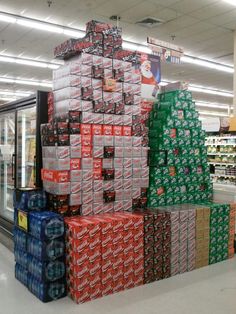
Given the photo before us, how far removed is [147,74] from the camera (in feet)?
20.8

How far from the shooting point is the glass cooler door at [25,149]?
5996mm

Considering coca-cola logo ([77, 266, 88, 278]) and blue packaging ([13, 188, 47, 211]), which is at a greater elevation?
blue packaging ([13, 188, 47, 211])

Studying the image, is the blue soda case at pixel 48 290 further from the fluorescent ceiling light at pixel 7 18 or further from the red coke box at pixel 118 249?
the fluorescent ceiling light at pixel 7 18

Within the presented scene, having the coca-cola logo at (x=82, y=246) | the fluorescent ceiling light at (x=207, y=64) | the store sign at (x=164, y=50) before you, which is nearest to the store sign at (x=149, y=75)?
the store sign at (x=164, y=50)

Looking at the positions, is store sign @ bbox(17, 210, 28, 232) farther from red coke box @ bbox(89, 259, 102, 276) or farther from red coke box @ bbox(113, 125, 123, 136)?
red coke box @ bbox(113, 125, 123, 136)

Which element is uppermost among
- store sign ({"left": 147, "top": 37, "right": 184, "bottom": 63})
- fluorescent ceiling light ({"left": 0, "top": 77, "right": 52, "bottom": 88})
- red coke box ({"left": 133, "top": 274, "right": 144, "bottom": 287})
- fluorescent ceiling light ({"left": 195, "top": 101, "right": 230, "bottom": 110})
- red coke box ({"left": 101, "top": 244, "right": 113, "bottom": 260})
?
fluorescent ceiling light ({"left": 0, "top": 77, "right": 52, "bottom": 88})

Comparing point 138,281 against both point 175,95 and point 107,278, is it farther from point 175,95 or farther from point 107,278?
point 175,95

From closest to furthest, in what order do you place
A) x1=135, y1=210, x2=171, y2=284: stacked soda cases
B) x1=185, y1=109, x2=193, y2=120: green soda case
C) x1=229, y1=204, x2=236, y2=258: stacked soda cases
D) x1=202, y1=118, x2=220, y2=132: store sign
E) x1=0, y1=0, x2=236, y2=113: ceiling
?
x1=135, y1=210, x2=171, y2=284: stacked soda cases < x1=229, y1=204, x2=236, y2=258: stacked soda cases < x1=185, y1=109, x2=193, y2=120: green soda case < x1=0, y1=0, x2=236, y2=113: ceiling < x1=202, y1=118, x2=220, y2=132: store sign

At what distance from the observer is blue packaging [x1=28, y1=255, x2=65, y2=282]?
371 centimetres

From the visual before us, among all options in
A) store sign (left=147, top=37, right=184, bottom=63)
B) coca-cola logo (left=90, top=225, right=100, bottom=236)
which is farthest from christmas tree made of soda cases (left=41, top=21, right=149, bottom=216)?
store sign (left=147, top=37, right=184, bottom=63)

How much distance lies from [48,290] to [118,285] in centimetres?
80

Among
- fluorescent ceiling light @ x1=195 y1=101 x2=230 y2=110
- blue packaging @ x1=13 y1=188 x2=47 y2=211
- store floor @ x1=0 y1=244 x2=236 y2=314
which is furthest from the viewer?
fluorescent ceiling light @ x1=195 y1=101 x2=230 y2=110

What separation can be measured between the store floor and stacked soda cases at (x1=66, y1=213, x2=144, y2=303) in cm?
12

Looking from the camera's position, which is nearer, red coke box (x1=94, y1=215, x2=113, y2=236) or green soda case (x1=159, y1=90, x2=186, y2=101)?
red coke box (x1=94, y1=215, x2=113, y2=236)
